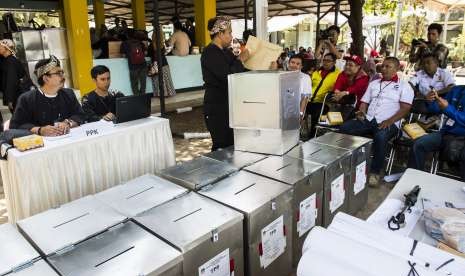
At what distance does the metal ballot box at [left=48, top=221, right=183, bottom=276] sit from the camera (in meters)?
1.35

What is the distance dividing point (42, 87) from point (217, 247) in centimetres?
231

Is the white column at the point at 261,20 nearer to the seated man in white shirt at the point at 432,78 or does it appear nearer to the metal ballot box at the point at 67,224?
the seated man in white shirt at the point at 432,78

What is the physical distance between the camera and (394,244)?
1.24 m

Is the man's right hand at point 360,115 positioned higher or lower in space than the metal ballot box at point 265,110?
lower

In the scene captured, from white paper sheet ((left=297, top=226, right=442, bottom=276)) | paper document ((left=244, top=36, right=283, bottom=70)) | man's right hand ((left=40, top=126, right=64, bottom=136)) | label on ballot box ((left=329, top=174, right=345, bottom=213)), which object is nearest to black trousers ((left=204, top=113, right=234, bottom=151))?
paper document ((left=244, top=36, right=283, bottom=70))

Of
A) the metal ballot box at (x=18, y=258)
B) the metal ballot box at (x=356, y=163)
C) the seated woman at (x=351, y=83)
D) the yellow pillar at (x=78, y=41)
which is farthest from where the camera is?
the yellow pillar at (x=78, y=41)

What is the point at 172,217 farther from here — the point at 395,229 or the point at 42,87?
the point at 42,87

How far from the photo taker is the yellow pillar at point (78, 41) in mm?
6902

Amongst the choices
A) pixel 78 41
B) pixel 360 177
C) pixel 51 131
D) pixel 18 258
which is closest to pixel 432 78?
pixel 360 177

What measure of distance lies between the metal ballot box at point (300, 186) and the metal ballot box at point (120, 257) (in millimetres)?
927

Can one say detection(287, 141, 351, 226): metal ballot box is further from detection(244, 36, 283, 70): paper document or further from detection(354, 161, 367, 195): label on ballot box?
detection(244, 36, 283, 70): paper document

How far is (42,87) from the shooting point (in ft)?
9.95

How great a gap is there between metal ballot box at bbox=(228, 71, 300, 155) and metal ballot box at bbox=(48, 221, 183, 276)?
1347 millimetres

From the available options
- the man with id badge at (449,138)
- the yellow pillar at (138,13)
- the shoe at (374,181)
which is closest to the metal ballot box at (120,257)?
the shoe at (374,181)
